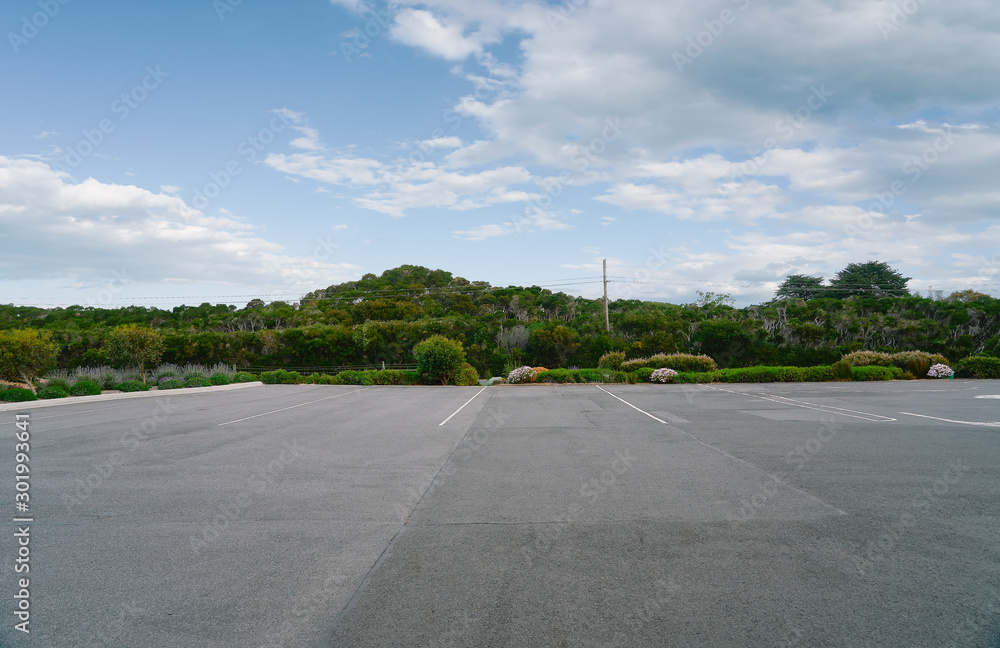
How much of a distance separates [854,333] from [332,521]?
5040cm

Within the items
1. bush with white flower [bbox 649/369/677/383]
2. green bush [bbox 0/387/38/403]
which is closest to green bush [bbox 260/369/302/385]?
green bush [bbox 0/387/38/403]

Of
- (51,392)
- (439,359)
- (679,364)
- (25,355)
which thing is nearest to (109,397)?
(51,392)

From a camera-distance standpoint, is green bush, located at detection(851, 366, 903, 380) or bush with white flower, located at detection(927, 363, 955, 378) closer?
green bush, located at detection(851, 366, 903, 380)

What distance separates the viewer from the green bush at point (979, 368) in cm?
2588

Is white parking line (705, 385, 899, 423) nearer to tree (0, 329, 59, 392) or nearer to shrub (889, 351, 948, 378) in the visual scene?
shrub (889, 351, 948, 378)

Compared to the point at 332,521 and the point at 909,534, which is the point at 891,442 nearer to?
the point at 909,534

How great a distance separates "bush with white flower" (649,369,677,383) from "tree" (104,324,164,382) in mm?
24463

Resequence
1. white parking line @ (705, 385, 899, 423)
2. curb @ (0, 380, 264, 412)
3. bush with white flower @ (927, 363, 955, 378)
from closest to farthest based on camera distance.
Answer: white parking line @ (705, 385, 899, 423), curb @ (0, 380, 264, 412), bush with white flower @ (927, 363, 955, 378)

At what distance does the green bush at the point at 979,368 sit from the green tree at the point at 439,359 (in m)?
24.4

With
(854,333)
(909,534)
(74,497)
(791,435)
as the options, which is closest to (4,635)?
(74,497)

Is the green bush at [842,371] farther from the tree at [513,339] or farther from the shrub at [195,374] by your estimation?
the shrub at [195,374]

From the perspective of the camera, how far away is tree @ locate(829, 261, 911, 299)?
58625 millimetres

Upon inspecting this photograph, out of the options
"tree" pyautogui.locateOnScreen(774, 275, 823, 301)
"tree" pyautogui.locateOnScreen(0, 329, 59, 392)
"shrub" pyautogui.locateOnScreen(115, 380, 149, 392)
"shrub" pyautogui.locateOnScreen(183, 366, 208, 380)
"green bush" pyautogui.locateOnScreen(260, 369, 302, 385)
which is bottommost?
"green bush" pyautogui.locateOnScreen(260, 369, 302, 385)

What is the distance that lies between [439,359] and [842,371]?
19708 mm
